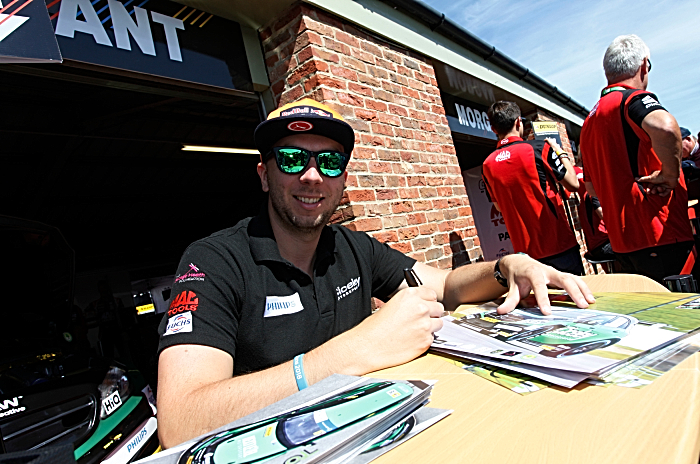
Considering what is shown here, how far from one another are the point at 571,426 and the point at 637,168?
8.20ft

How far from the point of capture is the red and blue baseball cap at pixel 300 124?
1.66m

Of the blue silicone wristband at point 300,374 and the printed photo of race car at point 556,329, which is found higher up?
the blue silicone wristband at point 300,374

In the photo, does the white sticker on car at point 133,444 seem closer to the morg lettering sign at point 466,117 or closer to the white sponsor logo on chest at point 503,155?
the white sponsor logo on chest at point 503,155

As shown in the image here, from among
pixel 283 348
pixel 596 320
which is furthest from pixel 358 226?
pixel 596 320

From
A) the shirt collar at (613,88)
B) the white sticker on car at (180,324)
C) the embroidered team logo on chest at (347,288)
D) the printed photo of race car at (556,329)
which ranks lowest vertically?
the printed photo of race car at (556,329)

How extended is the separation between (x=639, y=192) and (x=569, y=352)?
2204 mm

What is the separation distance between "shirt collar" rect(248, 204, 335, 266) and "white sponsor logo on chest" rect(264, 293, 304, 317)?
15 cm

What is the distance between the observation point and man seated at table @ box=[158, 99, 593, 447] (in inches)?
40.2

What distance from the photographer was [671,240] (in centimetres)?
242

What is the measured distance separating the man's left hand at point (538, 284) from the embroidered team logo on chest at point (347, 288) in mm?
679

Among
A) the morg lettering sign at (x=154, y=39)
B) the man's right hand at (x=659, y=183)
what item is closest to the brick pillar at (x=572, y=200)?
the man's right hand at (x=659, y=183)

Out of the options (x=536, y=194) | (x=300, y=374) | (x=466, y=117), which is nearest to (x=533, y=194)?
(x=536, y=194)

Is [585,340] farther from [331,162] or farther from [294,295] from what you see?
[331,162]

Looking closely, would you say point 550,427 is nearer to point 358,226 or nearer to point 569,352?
point 569,352
